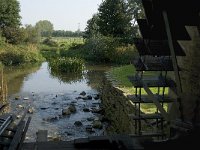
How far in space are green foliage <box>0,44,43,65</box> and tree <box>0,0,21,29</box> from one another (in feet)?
27.7

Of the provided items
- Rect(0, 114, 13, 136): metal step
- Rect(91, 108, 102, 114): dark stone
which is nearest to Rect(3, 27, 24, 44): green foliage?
Rect(91, 108, 102, 114): dark stone

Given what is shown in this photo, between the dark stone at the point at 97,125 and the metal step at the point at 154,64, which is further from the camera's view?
the dark stone at the point at 97,125

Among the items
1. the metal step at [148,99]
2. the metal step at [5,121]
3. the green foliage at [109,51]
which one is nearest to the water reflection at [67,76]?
the green foliage at [109,51]

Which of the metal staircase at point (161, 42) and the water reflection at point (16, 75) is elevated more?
the metal staircase at point (161, 42)

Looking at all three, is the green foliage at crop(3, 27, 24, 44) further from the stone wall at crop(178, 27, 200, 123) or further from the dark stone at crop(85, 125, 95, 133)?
the stone wall at crop(178, 27, 200, 123)

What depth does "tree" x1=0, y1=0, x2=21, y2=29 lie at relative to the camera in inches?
2014

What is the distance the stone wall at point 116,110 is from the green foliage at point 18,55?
71.4 ft

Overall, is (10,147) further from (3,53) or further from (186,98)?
(3,53)

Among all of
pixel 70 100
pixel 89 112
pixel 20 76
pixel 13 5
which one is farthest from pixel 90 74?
pixel 13 5

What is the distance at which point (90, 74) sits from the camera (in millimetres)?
32844

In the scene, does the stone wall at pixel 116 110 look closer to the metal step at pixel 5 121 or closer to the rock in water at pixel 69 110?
the rock in water at pixel 69 110

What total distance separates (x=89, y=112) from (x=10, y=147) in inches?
533

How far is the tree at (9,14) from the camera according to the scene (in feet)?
168

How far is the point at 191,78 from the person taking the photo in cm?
799
